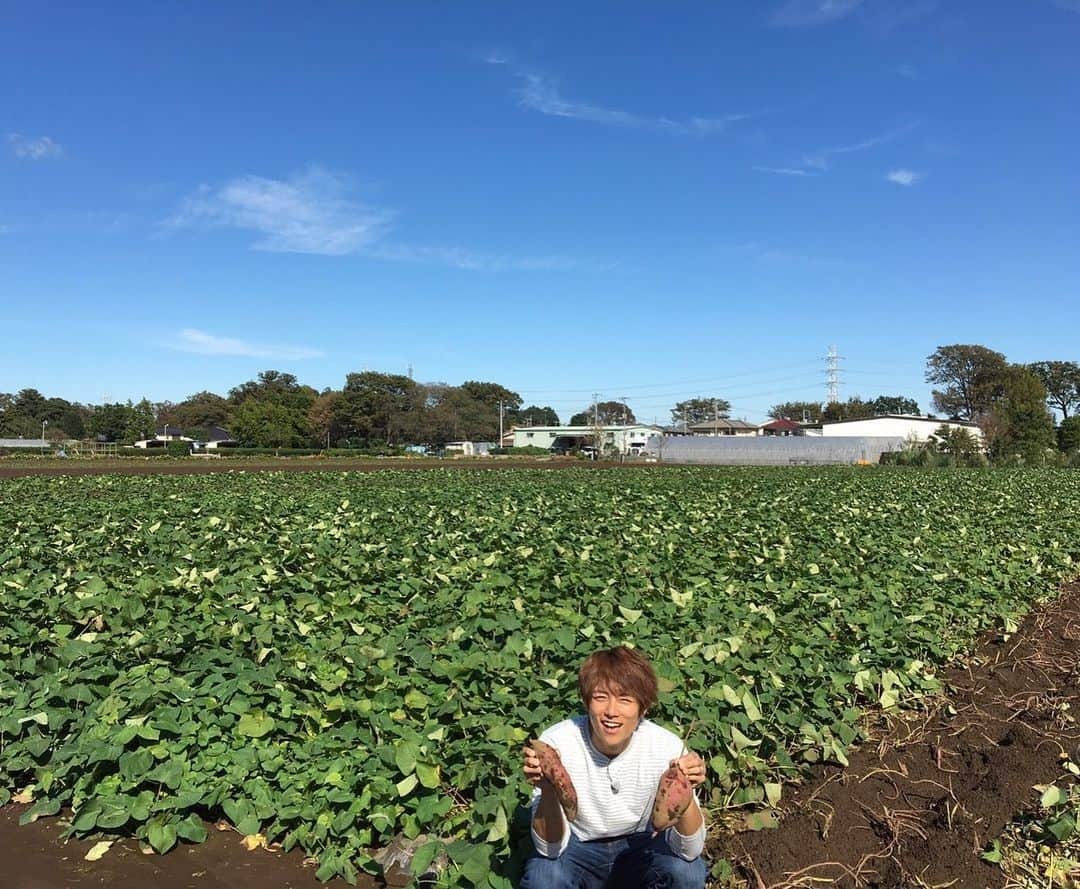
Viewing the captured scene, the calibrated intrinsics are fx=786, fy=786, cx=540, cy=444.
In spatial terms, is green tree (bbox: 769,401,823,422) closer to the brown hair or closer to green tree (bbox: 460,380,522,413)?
green tree (bbox: 460,380,522,413)

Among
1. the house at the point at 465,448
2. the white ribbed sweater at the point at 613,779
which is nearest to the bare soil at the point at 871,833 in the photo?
the white ribbed sweater at the point at 613,779

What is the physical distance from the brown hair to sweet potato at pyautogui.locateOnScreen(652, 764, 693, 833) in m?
0.26

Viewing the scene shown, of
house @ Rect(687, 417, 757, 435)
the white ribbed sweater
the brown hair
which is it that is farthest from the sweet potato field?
house @ Rect(687, 417, 757, 435)

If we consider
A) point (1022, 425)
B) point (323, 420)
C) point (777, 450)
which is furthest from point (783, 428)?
point (323, 420)

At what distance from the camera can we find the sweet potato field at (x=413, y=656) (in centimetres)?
382

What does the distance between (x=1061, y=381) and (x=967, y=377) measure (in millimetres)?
14871

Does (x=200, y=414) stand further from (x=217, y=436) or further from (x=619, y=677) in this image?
(x=619, y=677)

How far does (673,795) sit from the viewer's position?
275 cm

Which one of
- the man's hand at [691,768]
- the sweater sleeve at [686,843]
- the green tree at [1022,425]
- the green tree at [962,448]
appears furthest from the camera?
the green tree at [1022,425]

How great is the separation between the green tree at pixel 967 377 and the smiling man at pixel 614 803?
104 meters

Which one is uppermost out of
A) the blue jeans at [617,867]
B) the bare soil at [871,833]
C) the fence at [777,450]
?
the fence at [777,450]

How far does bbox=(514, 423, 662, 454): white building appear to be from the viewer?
101562 mm

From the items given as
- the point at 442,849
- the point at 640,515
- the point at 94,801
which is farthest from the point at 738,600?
the point at 640,515

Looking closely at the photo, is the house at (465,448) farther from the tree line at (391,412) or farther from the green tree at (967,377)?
the green tree at (967,377)
